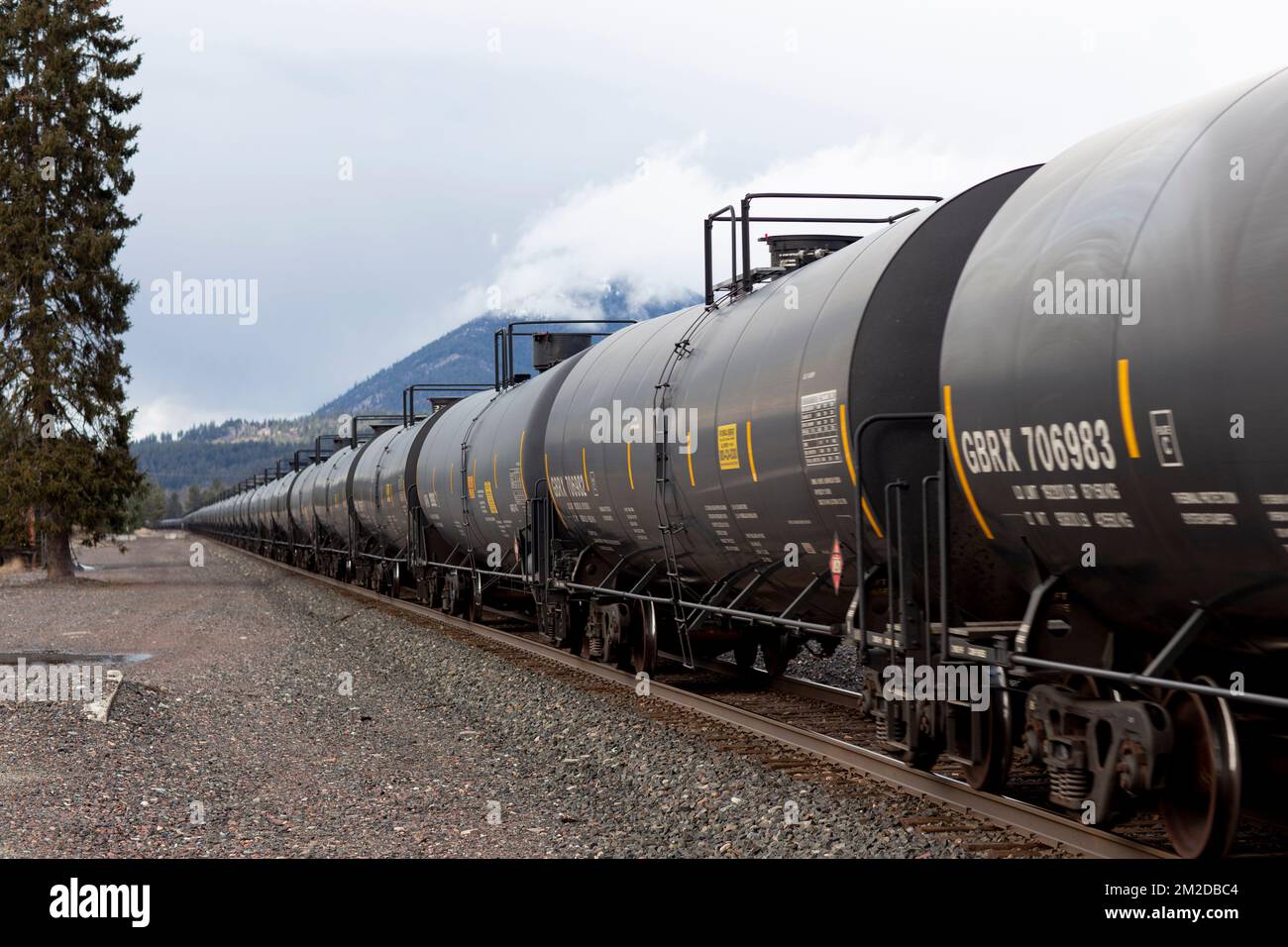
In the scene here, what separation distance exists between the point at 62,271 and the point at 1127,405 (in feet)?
126

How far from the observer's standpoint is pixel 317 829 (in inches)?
319

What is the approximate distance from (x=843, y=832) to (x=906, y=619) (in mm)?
1336

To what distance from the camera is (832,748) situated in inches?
368

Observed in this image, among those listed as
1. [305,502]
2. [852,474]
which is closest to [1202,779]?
[852,474]

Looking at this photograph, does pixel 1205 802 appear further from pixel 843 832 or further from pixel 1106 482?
pixel 843 832

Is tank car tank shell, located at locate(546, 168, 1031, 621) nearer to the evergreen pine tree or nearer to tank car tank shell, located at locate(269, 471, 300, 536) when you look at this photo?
the evergreen pine tree

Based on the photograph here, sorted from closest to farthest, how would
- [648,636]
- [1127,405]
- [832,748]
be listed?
[1127,405]
[832,748]
[648,636]

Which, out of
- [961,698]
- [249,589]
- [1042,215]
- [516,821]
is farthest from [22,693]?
[249,589]

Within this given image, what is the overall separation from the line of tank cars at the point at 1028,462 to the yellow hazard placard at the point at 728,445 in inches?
1.5

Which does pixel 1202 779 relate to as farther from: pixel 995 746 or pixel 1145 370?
pixel 1145 370

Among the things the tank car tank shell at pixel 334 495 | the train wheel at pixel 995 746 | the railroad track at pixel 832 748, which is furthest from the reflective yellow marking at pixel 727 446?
the tank car tank shell at pixel 334 495

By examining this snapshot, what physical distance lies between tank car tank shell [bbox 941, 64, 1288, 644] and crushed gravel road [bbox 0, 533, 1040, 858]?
218 cm

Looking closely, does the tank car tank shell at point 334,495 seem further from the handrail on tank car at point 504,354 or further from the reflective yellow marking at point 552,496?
the reflective yellow marking at point 552,496

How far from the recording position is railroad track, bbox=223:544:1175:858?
6.82 m
